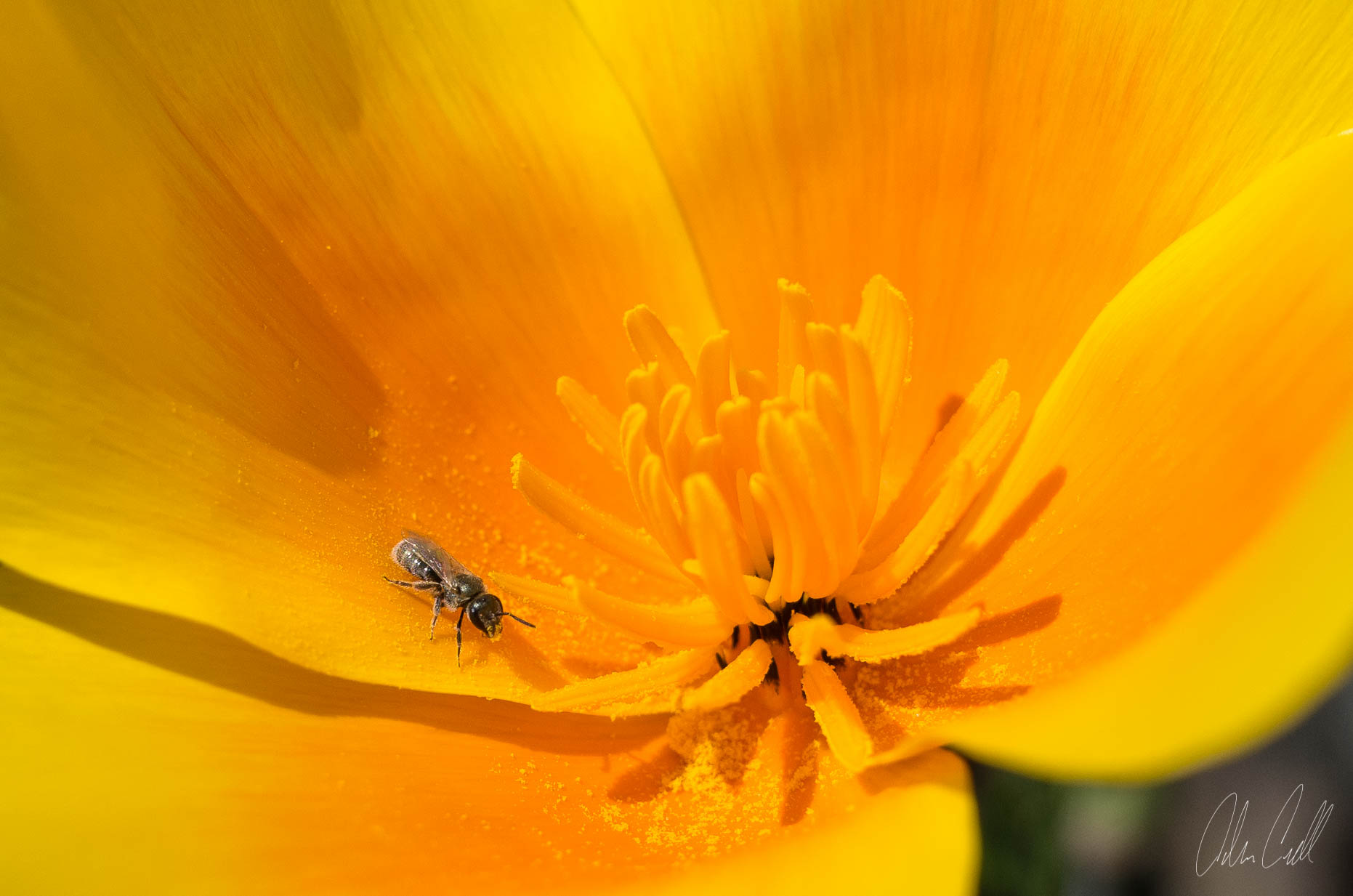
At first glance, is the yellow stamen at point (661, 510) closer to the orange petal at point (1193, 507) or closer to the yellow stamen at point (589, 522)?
the yellow stamen at point (589, 522)

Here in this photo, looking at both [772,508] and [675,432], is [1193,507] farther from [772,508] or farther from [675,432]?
[675,432]

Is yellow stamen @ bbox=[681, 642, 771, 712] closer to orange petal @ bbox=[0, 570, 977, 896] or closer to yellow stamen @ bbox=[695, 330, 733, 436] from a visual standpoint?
orange petal @ bbox=[0, 570, 977, 896]

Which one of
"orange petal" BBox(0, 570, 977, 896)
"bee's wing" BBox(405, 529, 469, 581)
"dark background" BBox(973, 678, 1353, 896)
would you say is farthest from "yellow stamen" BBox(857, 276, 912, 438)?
"dark background" BBox(973, 678, 1353, 896)

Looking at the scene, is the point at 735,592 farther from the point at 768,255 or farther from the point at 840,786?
the point at 768,255

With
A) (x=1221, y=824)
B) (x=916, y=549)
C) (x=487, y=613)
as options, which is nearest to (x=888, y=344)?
(x=916, y=549)

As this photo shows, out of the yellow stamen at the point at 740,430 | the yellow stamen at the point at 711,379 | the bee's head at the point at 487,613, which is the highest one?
the yellow stamen at the point at 711,379

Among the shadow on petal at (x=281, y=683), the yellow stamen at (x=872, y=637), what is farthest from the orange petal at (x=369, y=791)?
the yellow stamen at (x=872, y=637)
